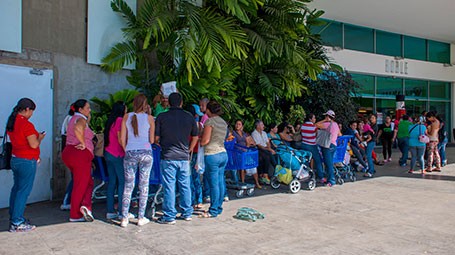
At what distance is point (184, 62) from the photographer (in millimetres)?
→ 8141

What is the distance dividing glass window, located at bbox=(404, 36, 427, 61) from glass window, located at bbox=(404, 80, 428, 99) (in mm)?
1187

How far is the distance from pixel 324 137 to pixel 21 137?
5.85 metres

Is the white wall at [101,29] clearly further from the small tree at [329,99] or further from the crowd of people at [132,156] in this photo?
the small tree at [329,99]

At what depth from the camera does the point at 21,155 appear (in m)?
5.36

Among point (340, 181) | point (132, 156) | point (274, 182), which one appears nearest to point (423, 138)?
point (340, 181)

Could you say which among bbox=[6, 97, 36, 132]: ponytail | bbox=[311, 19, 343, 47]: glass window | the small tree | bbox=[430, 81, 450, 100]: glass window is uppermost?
bbox=[311, 19, 343, 47]: glass window

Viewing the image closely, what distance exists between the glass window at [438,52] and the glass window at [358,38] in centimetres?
465

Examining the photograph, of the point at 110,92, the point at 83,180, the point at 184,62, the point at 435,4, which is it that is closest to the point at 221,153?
the point at 83,180

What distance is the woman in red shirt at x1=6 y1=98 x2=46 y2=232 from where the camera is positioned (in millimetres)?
5316

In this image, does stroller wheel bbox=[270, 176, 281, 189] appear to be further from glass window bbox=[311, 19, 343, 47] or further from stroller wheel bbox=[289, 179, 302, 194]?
glass window bbox=[311, 19, 343, 47]

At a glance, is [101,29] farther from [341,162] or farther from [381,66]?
[381,66]

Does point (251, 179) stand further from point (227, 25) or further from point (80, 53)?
point (80, 53)

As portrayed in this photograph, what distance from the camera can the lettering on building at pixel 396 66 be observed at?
→ 18266 mm

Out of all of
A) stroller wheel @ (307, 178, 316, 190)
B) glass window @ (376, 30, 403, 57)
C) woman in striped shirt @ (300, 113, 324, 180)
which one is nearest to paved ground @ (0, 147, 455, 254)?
stroller wheel @ (307, 178, 316, 190)
